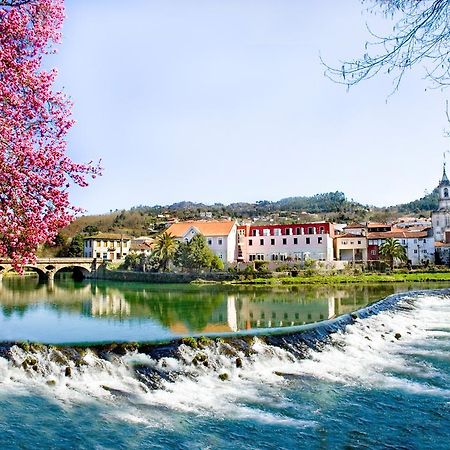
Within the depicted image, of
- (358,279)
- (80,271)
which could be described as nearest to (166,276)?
(358,279)

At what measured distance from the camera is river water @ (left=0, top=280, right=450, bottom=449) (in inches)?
420

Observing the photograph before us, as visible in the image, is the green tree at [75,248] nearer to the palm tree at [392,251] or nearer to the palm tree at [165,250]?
the palm tree at [165,250]

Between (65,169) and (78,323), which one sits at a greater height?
(65,169)

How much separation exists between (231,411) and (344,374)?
4.81 meters

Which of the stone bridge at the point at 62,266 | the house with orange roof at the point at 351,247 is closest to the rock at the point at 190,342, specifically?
the house with orange roof at the point at 351,247

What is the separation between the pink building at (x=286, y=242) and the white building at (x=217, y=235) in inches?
68.1

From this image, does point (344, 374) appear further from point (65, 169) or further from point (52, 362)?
point (65, 169)

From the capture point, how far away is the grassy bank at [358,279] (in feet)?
167

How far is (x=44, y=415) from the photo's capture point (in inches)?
469

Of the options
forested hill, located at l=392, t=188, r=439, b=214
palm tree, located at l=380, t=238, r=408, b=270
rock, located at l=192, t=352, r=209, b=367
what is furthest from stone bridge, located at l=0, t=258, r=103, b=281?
forested hill, located at l=392, t=188, r=439, b=214

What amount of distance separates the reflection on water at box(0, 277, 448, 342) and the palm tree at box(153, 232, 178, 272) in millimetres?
15384

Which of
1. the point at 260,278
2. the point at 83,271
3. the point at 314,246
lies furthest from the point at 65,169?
the point at 83,271

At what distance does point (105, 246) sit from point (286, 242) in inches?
1455

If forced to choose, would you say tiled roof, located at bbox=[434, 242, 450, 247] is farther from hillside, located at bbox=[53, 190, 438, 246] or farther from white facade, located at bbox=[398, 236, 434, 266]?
hillside, located at bbox=[53, 190, 438, 246]
